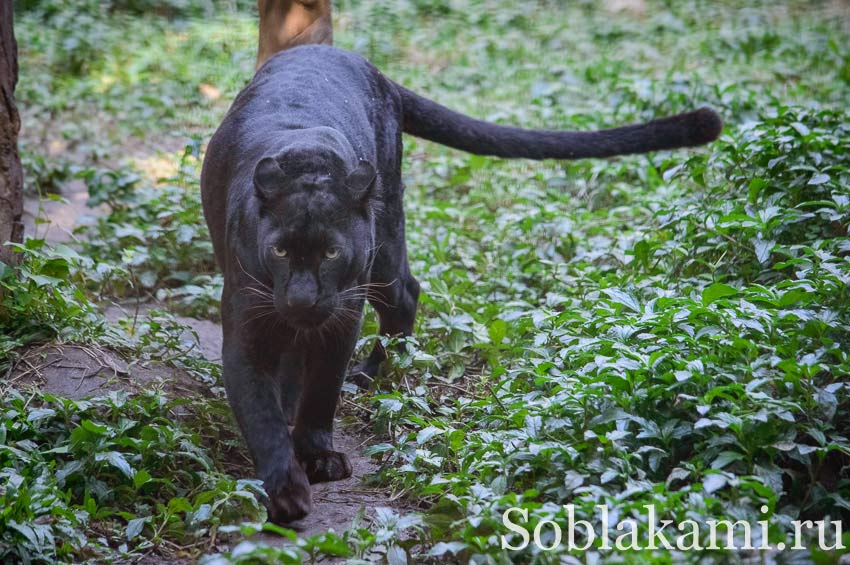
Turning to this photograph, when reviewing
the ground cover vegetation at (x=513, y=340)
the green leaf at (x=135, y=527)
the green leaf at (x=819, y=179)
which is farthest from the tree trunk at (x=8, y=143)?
the green leaf at (x=819, y=179)

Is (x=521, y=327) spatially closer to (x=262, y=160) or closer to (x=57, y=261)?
(x=262, y=160)

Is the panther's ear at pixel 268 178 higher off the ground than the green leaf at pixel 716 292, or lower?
higher

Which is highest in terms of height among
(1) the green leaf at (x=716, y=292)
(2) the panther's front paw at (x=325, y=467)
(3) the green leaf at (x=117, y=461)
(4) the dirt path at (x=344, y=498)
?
(1) the green leaf at (x=716, y=292)

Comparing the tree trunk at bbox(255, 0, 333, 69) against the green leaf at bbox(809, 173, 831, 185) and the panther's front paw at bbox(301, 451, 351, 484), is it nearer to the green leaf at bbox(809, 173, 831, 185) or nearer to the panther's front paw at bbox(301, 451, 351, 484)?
the panther's front paw at bbox(301, 451, 351, 484)

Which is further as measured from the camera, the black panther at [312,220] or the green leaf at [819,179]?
the green leaf at [819,179]

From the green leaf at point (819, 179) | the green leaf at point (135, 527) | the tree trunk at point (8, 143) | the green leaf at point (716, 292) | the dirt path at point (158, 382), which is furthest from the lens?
the green leaf at point (819, 179)

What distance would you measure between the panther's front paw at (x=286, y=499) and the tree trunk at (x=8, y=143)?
1.75 metres

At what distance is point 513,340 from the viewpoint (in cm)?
489

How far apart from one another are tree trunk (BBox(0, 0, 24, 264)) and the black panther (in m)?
0.88

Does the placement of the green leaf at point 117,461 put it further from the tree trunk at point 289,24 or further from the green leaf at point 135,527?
the tree trunk at point 289,24

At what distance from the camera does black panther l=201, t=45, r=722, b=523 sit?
345 centimetres

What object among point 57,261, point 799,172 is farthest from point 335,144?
point 799,172

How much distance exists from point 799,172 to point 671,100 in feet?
9.89

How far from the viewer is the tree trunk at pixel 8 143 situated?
425 centimetres
